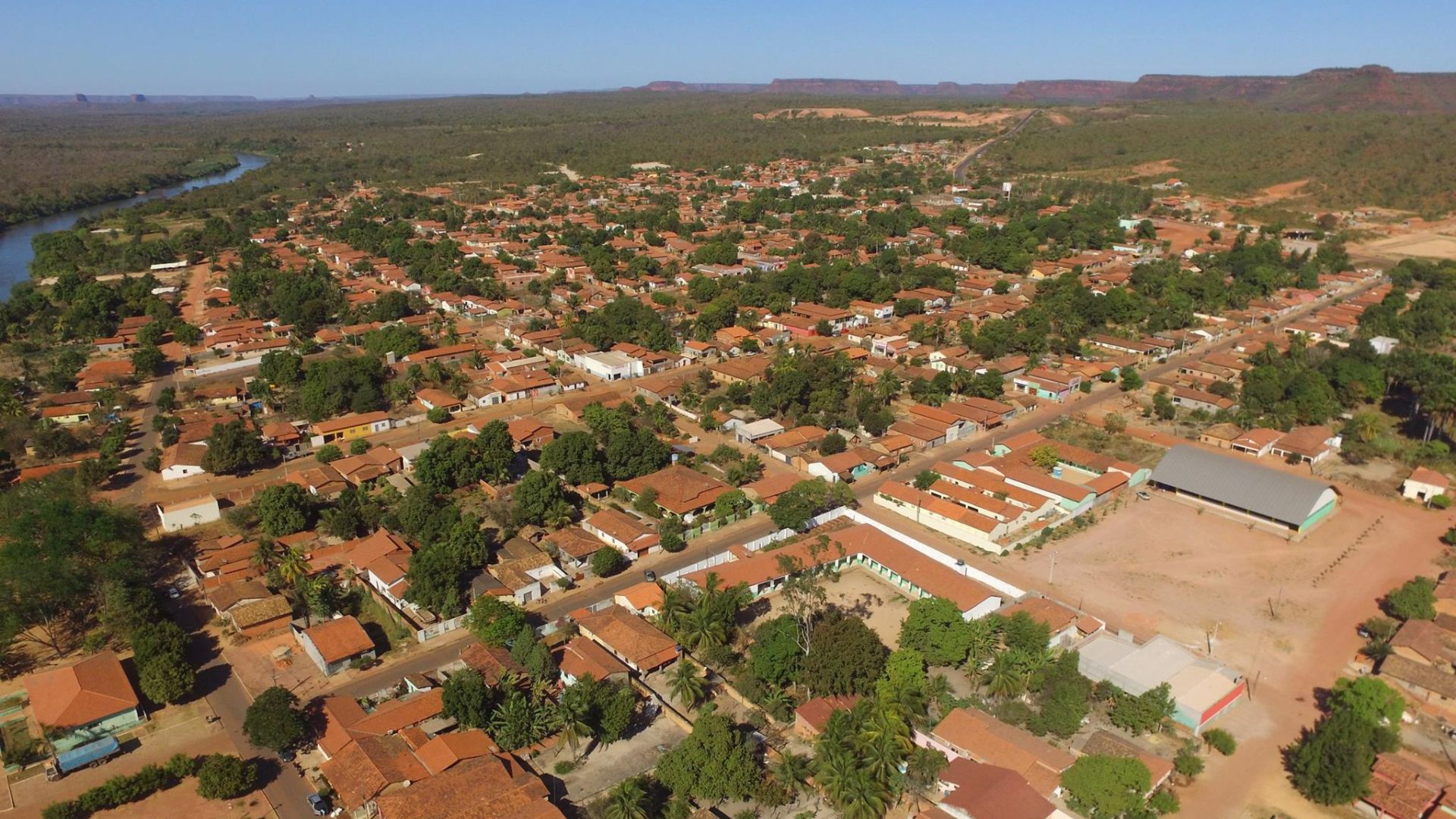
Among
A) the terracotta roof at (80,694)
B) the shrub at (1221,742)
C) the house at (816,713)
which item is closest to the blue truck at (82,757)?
the terracotta roof at (80,694)

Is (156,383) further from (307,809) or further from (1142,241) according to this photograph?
(1142,241)

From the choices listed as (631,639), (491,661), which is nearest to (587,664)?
(631,639)

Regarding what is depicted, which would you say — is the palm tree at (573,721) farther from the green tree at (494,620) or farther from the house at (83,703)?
the house at (83,703)

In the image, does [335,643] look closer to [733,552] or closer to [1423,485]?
[733,552]

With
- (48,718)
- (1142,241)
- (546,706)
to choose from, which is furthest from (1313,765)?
(1142,241)

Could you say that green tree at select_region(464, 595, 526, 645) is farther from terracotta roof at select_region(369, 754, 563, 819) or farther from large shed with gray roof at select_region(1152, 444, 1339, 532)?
large shed with gray roof at select_region(1152, 444, 1339, 532)

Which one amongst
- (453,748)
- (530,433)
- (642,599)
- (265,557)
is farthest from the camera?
(530,433)
